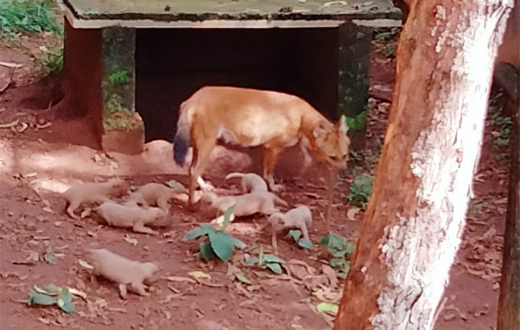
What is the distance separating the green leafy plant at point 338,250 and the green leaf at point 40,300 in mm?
1403

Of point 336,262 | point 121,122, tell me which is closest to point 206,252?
point 336,262


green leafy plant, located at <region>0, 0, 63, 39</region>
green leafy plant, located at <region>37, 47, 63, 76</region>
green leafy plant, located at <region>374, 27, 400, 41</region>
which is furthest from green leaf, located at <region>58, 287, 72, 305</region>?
green leafy plant, located at <region>374, 27, 400, 41</region>

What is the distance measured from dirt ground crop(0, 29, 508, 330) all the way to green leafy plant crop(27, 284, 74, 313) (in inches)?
1.0

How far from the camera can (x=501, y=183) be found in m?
6.14

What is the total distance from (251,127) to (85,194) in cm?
97

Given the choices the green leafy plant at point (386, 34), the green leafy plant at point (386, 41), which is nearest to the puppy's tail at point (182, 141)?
the green leafy plant at point (386, 41)

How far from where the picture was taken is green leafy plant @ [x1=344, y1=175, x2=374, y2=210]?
5730 mm

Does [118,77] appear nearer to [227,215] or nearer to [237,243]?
[227,215]

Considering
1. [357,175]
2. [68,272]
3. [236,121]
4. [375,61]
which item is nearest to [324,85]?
[357,175]

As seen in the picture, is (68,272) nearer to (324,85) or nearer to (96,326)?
(96,326)

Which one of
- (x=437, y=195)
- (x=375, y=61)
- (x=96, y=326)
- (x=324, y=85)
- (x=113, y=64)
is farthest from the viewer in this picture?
(x=375, y=61)

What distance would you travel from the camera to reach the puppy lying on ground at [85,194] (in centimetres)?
514

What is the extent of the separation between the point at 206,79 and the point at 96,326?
3.78m

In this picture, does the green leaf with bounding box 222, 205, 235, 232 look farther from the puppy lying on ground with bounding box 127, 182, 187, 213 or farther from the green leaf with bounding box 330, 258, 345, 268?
the green leaf with bounding box 330, 258, 345, 268
